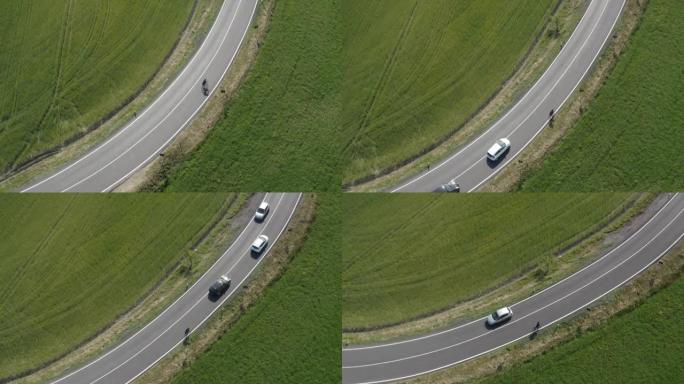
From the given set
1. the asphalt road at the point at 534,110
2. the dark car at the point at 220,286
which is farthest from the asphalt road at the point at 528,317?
the asphalt road at the point at 534,110

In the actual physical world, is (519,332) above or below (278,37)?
below

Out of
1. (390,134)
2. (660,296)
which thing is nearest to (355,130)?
(390,134)

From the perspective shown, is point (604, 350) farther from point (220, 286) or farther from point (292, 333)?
point (220, 286)

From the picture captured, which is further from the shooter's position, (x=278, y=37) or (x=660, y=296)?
(x=278, y=37)

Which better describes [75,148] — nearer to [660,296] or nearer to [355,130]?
[355,130]

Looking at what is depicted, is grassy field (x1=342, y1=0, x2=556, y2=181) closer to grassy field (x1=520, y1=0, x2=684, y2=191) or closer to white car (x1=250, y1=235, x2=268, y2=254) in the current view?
grassy field (x1=520, y1=0, x2=684, y2=191)

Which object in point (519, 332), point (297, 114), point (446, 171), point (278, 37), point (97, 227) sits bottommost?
point (519, 332)
